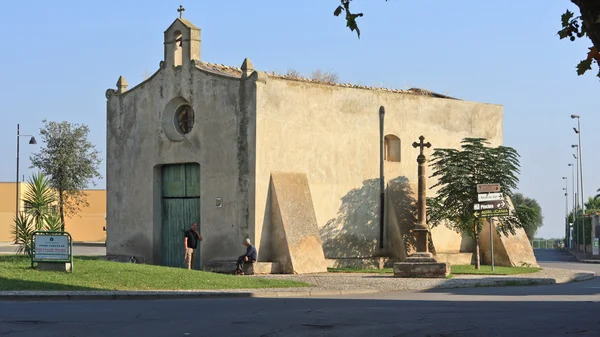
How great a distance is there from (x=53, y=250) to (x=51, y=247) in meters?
0.09

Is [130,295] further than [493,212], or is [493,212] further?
[493,212]

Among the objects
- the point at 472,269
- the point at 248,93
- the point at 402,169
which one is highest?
the point at 248,93

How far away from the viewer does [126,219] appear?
32.3 m

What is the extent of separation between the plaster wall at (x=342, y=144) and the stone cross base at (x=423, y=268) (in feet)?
13.3

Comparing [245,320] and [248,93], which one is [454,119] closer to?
[248,93]

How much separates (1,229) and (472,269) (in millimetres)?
54559

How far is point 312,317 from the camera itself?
15.0m

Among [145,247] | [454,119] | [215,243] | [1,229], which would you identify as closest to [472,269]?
[454,119]

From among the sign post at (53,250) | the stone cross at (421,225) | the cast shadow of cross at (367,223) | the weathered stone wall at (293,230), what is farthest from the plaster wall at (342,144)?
the sign post at (53,250)

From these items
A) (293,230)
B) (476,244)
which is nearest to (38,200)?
(293,230)

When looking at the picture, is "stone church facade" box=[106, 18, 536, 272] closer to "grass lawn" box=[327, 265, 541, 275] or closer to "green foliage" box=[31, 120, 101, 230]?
"grass lawn" box=[327, 265, 541, 275]

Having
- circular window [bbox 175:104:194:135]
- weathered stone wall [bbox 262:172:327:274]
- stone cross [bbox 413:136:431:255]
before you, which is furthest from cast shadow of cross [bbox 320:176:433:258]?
circular window [bbox 175:104:194:135]

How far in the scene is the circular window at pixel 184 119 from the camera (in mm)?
30891

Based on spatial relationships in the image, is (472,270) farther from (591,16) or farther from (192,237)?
(591,16)
